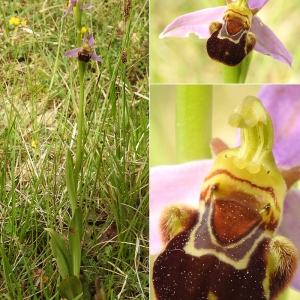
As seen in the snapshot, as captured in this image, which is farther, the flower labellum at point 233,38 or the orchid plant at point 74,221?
the orchid plant at point 74,221

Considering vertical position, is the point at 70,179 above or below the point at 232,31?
below

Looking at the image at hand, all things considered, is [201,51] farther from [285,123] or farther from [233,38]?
[285,123]

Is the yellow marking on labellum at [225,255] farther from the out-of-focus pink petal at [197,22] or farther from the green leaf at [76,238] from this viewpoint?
the out-of-focus pink petal at [197,22]

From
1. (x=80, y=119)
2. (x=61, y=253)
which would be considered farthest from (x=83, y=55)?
(x=61, y=253)

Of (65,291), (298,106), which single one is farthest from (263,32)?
(65,291)

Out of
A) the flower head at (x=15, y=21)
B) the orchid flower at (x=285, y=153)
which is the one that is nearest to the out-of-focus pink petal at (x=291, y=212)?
the orchid flower at (x=285, y=153)
